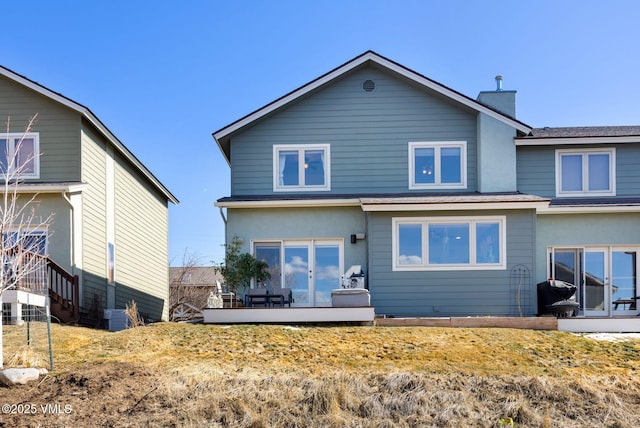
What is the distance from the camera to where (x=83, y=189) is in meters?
15.8

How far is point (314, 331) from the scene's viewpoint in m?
12.5

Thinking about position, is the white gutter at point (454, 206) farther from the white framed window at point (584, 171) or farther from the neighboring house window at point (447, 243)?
the white framed window at point (584, 171)

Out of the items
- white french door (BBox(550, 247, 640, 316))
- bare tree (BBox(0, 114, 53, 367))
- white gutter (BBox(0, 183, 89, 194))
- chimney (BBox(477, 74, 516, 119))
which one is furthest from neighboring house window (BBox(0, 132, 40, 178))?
white french door (BBox(550, 247, 640, 316))

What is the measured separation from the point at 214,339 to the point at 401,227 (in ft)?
19.1

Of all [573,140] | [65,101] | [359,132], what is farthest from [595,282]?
[65,101]

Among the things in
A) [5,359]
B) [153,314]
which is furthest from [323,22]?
[153,314]

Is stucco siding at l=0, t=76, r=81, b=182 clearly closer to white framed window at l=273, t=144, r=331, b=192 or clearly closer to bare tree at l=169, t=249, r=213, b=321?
white framed window at l=273, t=144, r=331, b=192

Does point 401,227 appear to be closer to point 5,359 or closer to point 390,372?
point 390,372

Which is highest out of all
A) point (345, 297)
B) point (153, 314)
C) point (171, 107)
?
point (171, 107)

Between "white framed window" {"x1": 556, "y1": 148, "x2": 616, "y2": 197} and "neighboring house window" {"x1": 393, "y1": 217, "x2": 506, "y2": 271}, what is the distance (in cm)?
304

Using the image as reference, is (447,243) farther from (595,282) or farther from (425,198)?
(595,282)

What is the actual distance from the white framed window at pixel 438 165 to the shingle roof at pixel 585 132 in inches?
79.3

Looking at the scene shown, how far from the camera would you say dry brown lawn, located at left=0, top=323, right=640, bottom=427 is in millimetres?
8086

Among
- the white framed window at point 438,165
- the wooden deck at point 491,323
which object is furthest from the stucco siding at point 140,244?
the wooden deck at point 491,323
